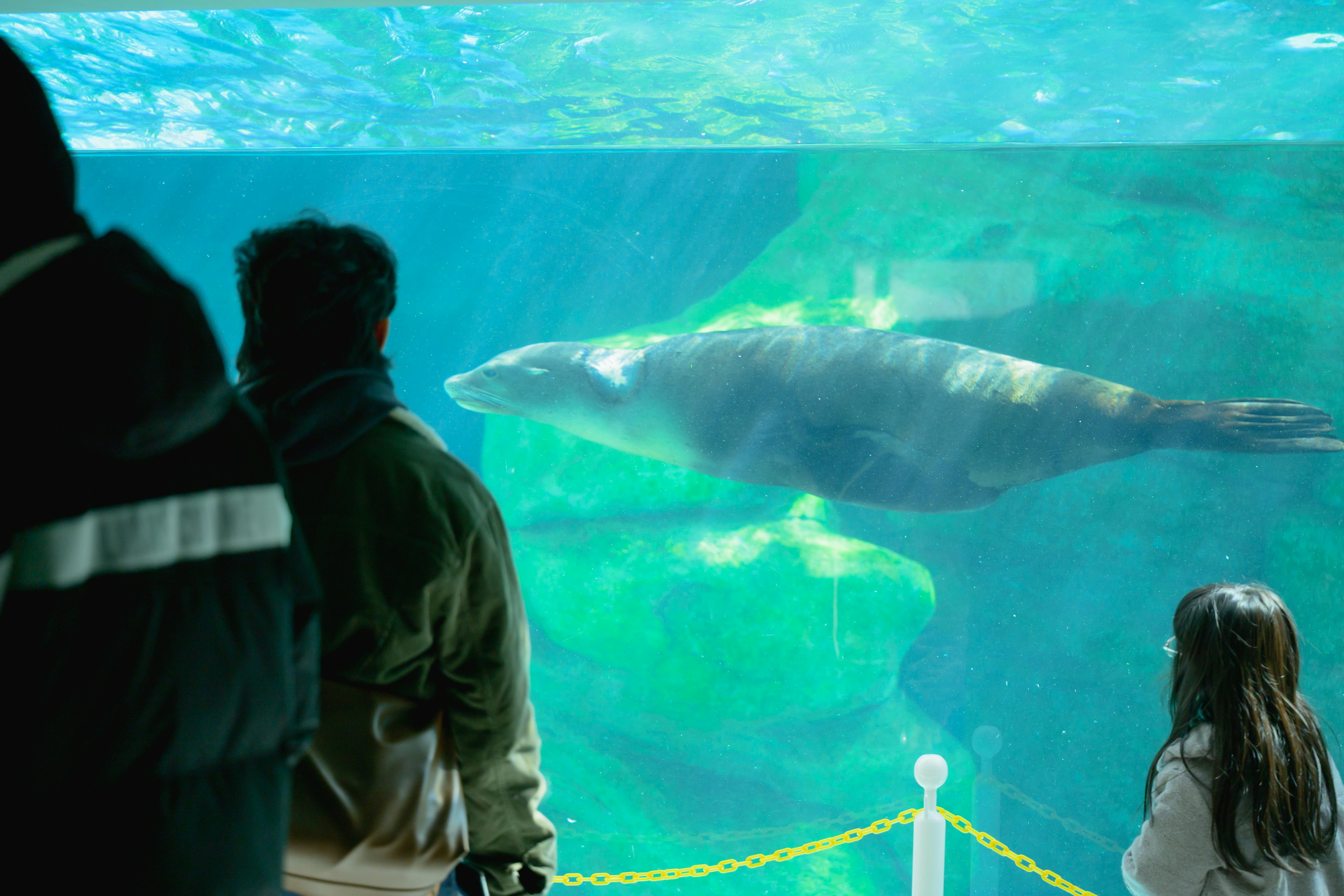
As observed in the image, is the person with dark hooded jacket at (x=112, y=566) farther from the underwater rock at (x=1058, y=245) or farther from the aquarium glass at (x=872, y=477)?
the underwater rock at (x=1058, y=245)

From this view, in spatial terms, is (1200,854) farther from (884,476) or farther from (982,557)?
(982,557)

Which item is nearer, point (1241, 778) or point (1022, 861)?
point (1241, 778)

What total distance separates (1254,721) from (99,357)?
2.44m

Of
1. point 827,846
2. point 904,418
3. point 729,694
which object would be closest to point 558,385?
point 904,418

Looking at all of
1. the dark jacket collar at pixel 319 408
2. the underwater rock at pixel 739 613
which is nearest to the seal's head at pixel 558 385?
the underwater rock at pixel 739 613

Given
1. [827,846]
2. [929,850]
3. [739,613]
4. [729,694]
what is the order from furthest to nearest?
[729,694] → [739,613] → [827,846] → [929,850]

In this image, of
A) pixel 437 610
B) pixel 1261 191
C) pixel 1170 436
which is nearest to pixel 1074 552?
pixel 1170 436

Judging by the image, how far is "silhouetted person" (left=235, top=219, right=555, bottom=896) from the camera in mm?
1456

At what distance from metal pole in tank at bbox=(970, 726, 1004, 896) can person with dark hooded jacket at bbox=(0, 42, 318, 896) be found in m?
7.85

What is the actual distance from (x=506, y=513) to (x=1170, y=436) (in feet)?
20.3

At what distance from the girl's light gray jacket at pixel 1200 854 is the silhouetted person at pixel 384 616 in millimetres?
1490

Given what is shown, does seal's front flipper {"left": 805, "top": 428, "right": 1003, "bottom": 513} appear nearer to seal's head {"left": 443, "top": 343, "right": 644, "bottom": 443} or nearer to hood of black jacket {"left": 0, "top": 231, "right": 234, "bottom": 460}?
seal's head {"left": 443, "top": 343, "right": 644, "bottom": 443}

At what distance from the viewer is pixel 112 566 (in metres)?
0.83

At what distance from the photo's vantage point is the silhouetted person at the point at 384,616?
1.46 meters
